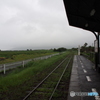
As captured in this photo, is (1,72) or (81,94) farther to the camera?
(1,72)

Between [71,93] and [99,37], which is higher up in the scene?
[99,37]

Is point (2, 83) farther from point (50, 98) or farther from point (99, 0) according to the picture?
point (99, 0)

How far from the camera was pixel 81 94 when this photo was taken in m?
5.24

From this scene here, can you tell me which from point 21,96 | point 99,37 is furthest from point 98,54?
point 21,96

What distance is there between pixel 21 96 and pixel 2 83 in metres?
2.54

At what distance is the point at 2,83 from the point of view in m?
6.94

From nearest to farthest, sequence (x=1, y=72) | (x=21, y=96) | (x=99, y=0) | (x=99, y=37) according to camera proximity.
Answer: (x=99, y=0)
(x=21, y=96)
(x=99, y=37)
(x=1, y=72)

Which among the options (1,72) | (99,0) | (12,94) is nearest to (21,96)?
(12,94)

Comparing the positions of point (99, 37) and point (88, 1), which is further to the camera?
point (99, 37)

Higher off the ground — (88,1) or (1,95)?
(88,1)

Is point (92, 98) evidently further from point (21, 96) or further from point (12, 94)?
point (12, 94)

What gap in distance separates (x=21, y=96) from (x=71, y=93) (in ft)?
8.42

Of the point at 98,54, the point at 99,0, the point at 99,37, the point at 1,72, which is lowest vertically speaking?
the point at 1,72

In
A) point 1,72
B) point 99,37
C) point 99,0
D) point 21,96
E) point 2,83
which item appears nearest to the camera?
point 99,0
